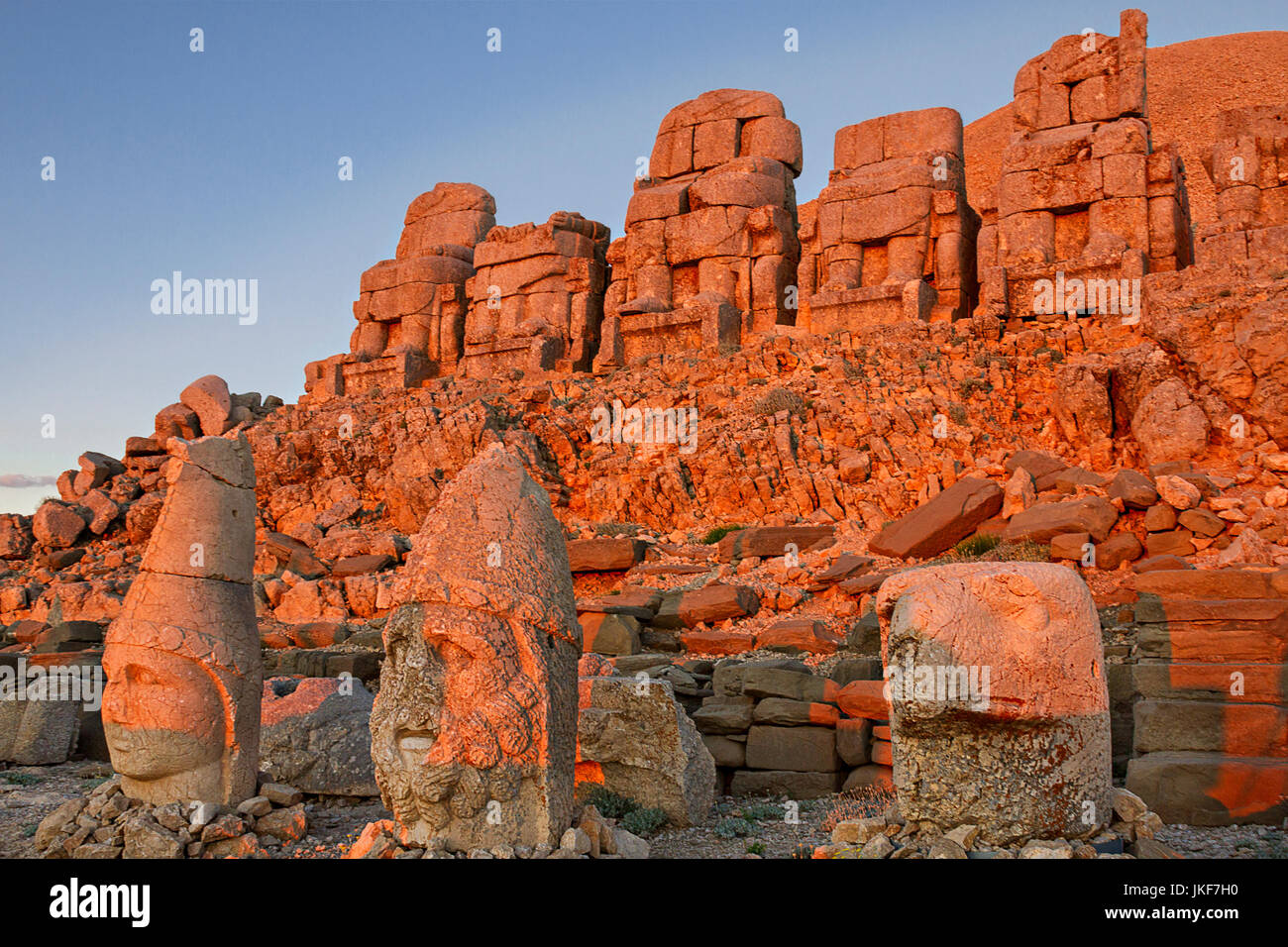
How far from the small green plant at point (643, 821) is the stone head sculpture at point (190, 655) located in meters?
2.15

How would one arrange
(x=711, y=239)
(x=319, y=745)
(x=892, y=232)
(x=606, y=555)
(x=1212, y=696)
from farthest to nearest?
(x=711, y=239)
(x=892, y=232)
(x=606, y=555)
(x=319, y=745)
(x=1212, y=696)

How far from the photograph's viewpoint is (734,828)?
6.17m

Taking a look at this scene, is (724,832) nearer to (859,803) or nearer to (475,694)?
(859,803)

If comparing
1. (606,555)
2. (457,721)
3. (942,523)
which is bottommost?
(457,721)

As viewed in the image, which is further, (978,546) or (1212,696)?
(978,546)

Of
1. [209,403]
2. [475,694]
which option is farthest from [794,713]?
[209,403]

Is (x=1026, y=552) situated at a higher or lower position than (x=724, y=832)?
higher

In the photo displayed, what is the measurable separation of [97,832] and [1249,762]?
625 cm

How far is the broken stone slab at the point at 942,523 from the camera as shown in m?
11.4

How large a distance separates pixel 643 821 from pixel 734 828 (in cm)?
54

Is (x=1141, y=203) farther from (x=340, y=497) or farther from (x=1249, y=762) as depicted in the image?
(x=340, y=497)

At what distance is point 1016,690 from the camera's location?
4609 millimetres

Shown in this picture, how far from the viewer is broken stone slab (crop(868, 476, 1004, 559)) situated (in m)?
11.4

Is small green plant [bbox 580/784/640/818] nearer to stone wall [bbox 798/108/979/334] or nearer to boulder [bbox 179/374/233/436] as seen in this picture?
stone wall [bbox 798/108/979/334]
